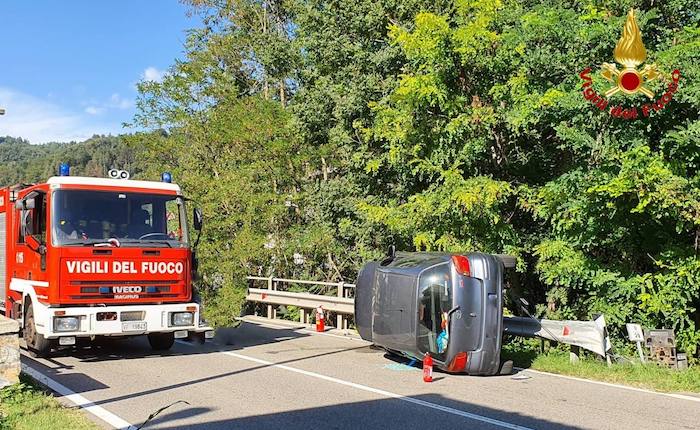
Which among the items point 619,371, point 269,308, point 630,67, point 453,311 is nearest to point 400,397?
point 453,311

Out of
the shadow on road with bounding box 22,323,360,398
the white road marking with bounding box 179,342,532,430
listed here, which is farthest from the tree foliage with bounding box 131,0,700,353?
the white road marking with bounding box 179,342,532,430

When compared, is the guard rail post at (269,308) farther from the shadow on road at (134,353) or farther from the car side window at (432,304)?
the car side window at (432,304)

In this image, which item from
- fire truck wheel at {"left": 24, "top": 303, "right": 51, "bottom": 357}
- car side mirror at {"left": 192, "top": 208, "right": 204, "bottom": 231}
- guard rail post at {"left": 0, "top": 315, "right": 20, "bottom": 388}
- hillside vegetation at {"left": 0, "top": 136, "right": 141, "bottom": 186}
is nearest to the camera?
guard rail post at {"left": 0, "top": 315, "right": 20, "bottom": 388}

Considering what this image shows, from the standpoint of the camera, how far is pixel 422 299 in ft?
32.1

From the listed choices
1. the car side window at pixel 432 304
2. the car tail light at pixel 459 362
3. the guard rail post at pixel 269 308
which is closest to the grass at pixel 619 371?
the car tail light at pixel 459 362

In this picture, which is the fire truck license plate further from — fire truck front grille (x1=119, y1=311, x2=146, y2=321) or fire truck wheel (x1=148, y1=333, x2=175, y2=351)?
fire truck wheel (x1=148, y1=333, x2=175, y2=351)

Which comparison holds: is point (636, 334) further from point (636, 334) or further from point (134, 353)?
point (134, 353)

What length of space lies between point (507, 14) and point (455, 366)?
7468 mm

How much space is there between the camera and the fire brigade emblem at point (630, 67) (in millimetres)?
9945

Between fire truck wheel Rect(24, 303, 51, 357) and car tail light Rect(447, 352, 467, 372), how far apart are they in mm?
6544

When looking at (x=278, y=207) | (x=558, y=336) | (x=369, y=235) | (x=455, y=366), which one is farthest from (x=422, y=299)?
(x=278, y=207)

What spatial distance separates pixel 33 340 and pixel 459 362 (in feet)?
23.5

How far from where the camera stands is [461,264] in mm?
9492

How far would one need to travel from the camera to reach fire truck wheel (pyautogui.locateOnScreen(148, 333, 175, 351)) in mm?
12414
